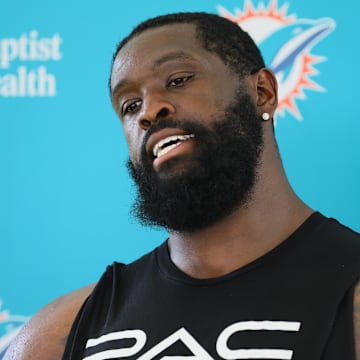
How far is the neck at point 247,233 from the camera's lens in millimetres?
986

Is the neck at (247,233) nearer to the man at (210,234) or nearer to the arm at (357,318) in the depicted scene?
the man at (210,234)

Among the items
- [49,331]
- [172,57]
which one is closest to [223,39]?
[172,57]

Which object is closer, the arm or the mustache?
the arm

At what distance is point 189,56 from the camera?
1.02 metres

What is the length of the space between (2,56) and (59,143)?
19 cm

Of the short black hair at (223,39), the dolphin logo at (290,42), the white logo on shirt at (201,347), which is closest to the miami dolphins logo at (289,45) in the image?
the dolphin logo at (290,42)

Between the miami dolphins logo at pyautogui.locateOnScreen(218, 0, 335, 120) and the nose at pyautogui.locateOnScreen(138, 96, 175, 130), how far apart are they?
1.13ft

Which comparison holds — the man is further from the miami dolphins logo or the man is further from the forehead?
the miami dolphins logo

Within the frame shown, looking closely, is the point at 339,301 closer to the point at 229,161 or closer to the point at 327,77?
the point at 229,161

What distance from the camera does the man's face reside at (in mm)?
969

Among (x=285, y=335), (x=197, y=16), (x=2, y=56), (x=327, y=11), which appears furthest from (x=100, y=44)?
(x=285, y=335)

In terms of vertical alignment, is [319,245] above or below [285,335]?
above

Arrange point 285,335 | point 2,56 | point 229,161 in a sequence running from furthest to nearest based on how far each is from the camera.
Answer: point 2,56
point 229,161
point 285,335

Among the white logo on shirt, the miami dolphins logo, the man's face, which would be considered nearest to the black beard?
the man's face
